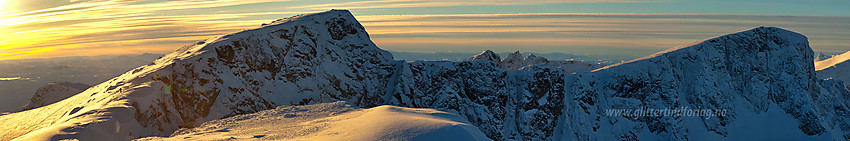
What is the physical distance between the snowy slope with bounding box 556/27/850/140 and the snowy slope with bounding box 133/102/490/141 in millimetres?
104162

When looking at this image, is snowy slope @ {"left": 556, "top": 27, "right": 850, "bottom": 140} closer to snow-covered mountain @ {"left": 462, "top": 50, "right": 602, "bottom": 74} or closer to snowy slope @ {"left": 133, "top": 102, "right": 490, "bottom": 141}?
snow-covered mountain @ {"left": 462, "top": 50, "right": 602, "bottom": 74}

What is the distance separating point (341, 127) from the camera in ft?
102

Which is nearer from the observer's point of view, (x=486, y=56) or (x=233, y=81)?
(x=233, y=81)

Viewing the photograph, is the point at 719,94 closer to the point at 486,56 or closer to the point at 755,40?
the point at 755,40

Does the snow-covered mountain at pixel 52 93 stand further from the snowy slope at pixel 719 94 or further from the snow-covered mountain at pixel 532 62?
the snowy slope at pixel 719 94

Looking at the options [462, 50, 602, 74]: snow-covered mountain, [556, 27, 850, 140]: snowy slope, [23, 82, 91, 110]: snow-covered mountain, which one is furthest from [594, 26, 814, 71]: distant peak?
[23, 82, 91, 110]: snow-covered mountain

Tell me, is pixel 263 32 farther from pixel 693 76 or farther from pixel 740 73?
pixel 740 73

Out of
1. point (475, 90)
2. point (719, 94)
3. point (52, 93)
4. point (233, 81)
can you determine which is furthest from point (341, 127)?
point (719, 94)

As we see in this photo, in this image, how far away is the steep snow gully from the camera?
53.3 m

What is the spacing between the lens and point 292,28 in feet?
289

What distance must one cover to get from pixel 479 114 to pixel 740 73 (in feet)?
312

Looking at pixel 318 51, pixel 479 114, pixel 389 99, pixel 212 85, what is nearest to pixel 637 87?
pixel 479 114

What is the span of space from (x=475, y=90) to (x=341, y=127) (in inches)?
3318

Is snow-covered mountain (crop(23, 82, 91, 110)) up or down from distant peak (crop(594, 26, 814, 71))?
up
